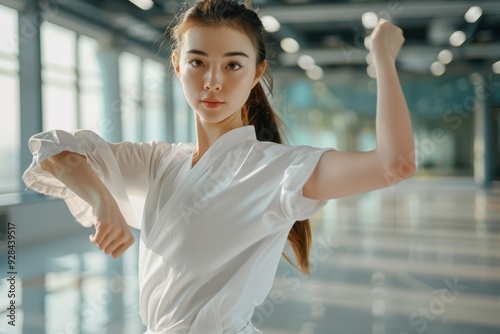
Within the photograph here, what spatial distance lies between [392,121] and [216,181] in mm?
337

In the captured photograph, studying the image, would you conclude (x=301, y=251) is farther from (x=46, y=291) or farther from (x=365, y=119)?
(x=365, y=119)

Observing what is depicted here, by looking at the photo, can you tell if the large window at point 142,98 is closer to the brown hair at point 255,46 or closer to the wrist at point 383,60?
the brown hair at point 255,46

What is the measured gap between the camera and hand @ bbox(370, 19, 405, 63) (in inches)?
29.3

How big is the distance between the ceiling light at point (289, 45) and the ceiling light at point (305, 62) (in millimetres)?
667

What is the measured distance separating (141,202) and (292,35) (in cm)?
1448

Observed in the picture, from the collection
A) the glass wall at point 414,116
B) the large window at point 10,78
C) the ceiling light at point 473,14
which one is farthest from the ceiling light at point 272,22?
the glass wall at point 414,116

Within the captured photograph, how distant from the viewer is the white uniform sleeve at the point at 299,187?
0.79 m

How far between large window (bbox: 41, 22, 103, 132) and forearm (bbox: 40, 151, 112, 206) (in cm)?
940

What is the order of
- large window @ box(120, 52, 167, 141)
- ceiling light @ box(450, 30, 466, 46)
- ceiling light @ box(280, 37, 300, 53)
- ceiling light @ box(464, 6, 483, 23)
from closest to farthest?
ceiling light @ box(464, 6, 483, 23), large window @ box(120, 52, 167, 141), ceiling light @ box(450, 30, 466, 46), ceiling light @ box(280, 37, 300, 53)

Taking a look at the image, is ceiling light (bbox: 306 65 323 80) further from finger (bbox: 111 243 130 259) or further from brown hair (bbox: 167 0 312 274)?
finger (bbox: 111 243 130 259)

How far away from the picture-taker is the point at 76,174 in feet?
2.96

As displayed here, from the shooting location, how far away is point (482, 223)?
981cm

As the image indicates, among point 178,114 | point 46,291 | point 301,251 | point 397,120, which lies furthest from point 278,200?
point 178,114

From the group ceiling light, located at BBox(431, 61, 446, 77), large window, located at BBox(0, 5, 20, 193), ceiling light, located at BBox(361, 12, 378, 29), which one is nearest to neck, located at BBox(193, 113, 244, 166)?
large window, located at BBox(0, 5, 20, 193)
